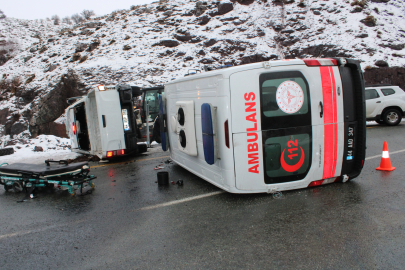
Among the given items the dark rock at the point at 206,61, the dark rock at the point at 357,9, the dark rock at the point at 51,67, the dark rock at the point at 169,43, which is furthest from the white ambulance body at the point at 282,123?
the dark rock at the point at 357,9

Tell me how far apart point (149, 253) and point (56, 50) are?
3445 centimetres

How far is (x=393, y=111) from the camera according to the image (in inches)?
503

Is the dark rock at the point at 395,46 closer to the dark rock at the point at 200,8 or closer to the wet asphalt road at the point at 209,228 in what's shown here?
the dark rock at the point at 200,8

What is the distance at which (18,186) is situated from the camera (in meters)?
6.31

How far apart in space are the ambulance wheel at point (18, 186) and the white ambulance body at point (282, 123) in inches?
160

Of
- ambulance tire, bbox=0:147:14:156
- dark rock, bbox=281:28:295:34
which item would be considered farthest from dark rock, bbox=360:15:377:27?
ambulance tire, bbox=0:147:14:156

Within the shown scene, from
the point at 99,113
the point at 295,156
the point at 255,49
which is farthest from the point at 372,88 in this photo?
the point at 255,49

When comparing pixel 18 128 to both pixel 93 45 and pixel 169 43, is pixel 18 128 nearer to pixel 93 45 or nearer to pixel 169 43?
pixel 93 45

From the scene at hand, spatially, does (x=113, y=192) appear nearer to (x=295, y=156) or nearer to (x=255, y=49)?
(x=295, y=156)

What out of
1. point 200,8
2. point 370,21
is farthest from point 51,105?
point 370,21

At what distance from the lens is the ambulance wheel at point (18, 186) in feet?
20.5

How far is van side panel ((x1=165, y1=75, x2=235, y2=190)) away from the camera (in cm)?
461

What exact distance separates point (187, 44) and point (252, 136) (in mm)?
26386

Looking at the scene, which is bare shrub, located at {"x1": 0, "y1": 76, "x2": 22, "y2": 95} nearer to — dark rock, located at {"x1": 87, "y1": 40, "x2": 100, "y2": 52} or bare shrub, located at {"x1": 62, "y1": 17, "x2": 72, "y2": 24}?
dark rock, located at {"x1": 87, "y1": 40, "x2": 100, "y2": 52}
